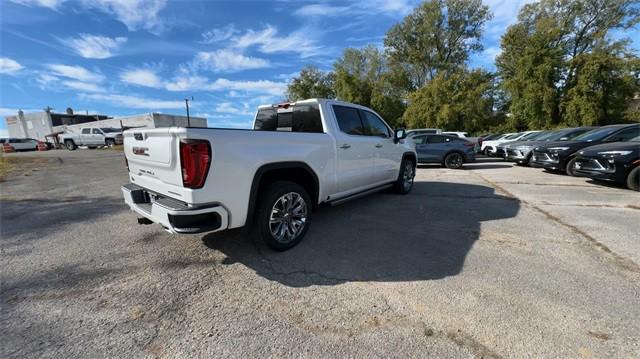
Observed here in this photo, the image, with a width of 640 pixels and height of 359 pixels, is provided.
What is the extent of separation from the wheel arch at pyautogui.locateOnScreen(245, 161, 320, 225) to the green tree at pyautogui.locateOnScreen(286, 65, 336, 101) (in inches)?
1464

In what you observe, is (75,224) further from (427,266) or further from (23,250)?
(427,266)

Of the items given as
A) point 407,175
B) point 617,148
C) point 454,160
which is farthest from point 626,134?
point 407,175

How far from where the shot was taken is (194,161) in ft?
8.05

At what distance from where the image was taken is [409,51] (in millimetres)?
35406

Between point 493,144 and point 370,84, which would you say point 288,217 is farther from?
point 370,84

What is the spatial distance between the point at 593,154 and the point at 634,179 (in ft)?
2.97

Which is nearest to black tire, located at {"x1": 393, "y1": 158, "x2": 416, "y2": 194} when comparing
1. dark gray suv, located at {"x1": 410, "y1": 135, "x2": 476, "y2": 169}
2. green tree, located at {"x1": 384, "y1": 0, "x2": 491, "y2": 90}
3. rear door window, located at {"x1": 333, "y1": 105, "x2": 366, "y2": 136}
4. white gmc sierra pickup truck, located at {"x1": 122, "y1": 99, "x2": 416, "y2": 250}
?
white gmc sierra pickup truck, located at {"x1": 122, "y1": 99, "x2": 416, "y2": 250}

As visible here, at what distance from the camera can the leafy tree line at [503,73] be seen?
21.5 meters

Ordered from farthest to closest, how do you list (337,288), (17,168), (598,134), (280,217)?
(17,168)
(598,134)
(280,217)
(337,288)

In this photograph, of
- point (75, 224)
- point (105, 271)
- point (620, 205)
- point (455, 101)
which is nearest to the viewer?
point (105, 271)

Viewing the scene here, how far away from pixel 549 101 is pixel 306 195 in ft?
92.0

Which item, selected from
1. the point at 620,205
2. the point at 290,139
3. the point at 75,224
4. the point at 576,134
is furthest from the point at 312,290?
the point at 576,134

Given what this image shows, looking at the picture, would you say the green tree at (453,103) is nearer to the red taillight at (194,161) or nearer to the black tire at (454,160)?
the black tire at (454,160)

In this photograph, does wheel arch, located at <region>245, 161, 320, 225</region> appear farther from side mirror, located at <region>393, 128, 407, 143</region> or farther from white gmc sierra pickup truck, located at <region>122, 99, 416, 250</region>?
side mirror, located at <region>393, 128, 407, 143</region>
